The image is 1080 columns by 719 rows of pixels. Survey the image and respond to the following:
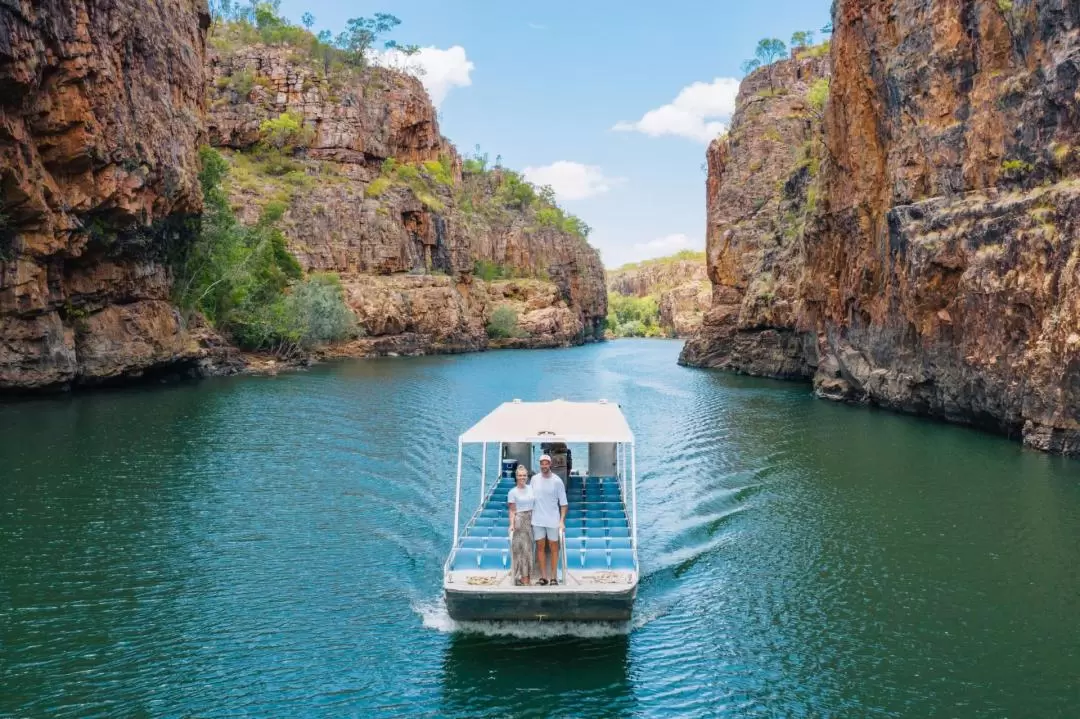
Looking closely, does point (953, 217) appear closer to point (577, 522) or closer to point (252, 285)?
point (577, 522)

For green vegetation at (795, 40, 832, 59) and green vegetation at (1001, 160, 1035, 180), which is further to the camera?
green vegetation at (795, 40, 832, 59)

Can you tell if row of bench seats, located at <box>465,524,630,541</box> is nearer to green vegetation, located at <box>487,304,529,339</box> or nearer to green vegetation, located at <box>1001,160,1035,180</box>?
green vegetation, located at <box>1001,160,1035,180</box>

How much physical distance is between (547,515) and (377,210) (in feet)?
332

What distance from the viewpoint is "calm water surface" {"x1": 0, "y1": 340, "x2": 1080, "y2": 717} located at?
39.8 ft

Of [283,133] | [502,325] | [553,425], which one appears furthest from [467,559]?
[502,325]

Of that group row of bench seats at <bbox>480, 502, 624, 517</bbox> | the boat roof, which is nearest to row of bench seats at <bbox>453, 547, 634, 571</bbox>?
the boat roof

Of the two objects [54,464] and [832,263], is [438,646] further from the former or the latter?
[832,263]

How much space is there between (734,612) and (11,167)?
3760 cm

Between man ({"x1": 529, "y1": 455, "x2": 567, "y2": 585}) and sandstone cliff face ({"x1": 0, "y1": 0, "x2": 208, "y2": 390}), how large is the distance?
33.1 meters

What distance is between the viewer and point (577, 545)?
Result: 635 inches

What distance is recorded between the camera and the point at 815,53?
293 ft

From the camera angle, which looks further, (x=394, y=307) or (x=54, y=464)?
(x=394, y=307)

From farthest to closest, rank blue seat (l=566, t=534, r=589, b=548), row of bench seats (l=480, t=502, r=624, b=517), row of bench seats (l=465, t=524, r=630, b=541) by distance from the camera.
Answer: row of bench seats (l=480, t=502, r=624, b=517) < row of bench seats (l=465, t=524, r=630, b=541) < blue seat (l=566, t=534, r=589, b=548)

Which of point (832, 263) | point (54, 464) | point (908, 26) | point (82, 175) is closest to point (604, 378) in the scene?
point (832, 263)
